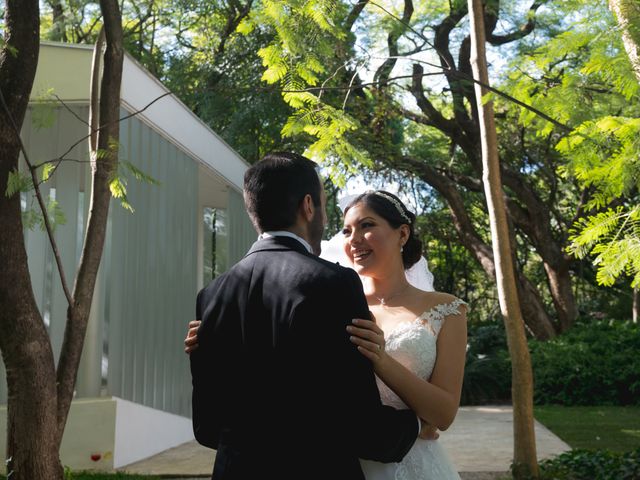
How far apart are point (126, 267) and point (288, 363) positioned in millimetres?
6681

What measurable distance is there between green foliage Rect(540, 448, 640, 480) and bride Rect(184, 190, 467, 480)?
3.89 meters

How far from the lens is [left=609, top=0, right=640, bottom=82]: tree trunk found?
4754mm

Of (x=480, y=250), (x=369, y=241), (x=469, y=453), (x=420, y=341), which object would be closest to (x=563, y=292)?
(x=480, y=250)

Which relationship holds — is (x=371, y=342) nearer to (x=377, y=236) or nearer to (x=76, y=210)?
(x=377, y=236)

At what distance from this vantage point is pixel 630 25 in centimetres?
475

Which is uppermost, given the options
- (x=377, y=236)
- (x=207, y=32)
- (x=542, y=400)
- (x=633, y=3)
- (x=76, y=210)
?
(x=207, y=32)

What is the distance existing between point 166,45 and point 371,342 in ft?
62.7

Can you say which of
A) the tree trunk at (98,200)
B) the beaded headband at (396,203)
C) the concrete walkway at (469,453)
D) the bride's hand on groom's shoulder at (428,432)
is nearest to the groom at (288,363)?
the bride's hand on groom's shoulder at (428,432)

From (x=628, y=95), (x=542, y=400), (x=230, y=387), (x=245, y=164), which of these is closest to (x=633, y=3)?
(x=628, y=95)

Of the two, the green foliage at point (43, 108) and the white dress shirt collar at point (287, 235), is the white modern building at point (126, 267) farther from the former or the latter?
the white dress shirt collar at point (287, 235)

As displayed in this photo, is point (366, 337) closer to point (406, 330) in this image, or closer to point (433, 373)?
point (433, 373)

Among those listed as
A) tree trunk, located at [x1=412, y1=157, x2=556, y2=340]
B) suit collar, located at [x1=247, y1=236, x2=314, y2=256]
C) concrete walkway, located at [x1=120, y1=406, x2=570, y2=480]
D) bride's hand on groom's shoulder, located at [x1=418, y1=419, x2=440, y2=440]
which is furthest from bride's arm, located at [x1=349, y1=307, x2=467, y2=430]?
tree trunk, located at [x1=412, y1=157, x2=556, y2=340]

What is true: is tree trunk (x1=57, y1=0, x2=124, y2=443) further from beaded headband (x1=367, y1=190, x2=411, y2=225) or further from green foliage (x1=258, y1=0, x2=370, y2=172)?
beaded headband (x1=367, y1=190, x2=411, y2=225)

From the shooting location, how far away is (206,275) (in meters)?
13.2
